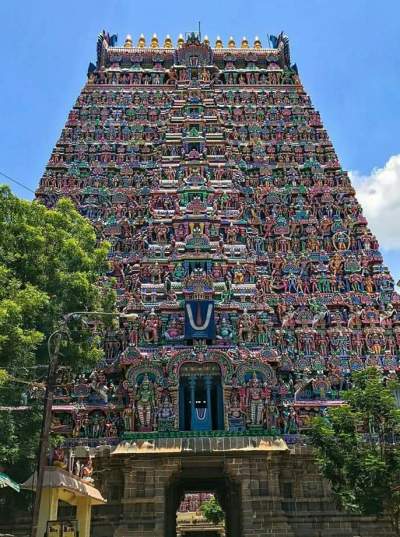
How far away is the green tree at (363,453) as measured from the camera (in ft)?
57.3

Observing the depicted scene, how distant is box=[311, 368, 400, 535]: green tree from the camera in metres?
17.5

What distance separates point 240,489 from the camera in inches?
859

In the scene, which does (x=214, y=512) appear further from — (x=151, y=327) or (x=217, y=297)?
(x=151, y=327)

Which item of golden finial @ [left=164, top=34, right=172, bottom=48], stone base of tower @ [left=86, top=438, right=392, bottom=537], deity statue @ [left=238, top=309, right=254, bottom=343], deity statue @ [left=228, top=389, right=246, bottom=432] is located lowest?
stone base of tower @ [left=86, top=438, right=392, bottom=537]

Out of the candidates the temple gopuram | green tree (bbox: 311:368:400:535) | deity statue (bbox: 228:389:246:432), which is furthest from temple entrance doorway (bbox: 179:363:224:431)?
green tree (bbox: 311:368:400:535)

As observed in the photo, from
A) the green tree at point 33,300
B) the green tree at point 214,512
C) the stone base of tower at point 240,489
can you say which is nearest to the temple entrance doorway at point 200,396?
the stone base of tower at point 240,489

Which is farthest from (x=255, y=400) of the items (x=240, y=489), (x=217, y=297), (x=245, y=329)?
(x=217, y=297)

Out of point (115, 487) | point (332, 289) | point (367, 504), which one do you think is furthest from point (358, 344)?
point (115, 487)

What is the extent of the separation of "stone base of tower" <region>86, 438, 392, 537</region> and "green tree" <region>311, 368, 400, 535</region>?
3.14 m

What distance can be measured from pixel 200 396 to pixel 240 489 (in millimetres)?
4132

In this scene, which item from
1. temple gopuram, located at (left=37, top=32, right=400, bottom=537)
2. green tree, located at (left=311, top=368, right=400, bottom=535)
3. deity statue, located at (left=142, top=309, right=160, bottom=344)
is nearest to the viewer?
green tree, located at (left=311, top=368, right=400, bottom=535)

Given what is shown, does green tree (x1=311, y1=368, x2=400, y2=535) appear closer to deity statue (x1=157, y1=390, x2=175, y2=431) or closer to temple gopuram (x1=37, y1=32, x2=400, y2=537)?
temple gopuram (x1=37, y1=32, x2=400, y2=537)

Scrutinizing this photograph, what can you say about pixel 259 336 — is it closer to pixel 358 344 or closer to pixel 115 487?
pixel 358 344

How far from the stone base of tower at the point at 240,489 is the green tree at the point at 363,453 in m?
3.14
